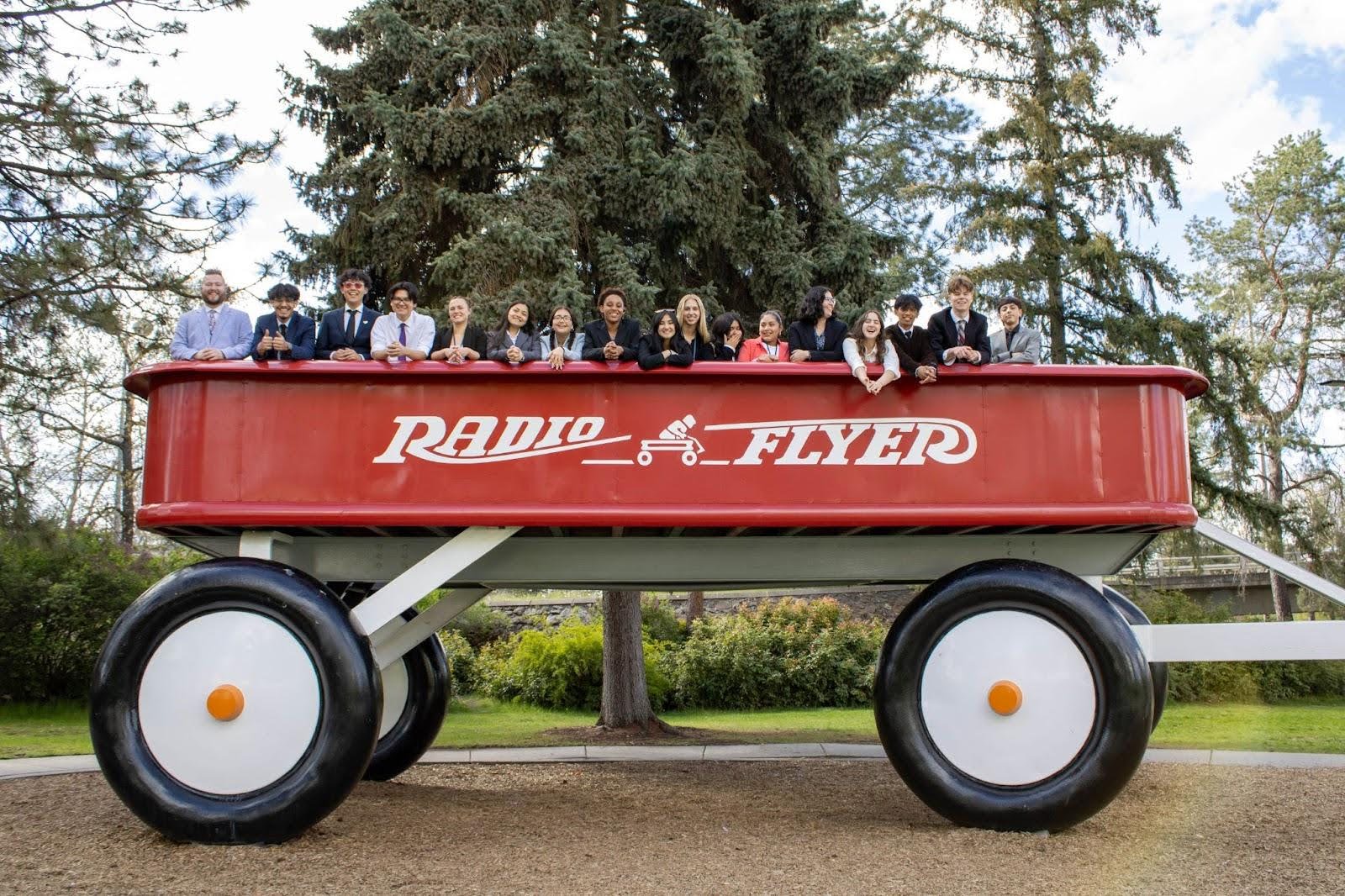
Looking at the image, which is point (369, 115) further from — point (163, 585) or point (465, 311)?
point (163, 585)

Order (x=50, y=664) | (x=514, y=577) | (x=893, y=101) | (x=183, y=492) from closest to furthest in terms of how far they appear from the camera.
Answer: (x=183, y=492) → (x=514, y=577) → (x=50, y=664) → (x=893, y=101)

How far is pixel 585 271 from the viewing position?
11672 mm

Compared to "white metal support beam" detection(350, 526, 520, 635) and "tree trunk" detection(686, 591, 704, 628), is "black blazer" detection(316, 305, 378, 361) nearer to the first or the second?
"white metal support beam" detection(350, 526, 520, 635)

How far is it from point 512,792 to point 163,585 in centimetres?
292

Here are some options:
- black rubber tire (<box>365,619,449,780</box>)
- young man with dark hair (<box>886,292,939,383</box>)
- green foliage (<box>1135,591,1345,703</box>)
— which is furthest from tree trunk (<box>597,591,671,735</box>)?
green foliage (<box>1135,591,1345,703</box>)

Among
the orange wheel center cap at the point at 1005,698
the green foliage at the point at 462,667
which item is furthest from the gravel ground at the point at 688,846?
the green foliage at the point at 462,667

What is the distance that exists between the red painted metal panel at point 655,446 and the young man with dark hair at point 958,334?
0.14m

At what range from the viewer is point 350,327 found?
641 cm

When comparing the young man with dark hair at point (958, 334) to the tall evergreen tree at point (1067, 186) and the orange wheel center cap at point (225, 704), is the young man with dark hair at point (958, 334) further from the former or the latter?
the tall evergreen tree at point (1067, 186)

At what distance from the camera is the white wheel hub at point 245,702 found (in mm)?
5281

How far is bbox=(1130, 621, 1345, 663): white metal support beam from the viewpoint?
5.49 metres

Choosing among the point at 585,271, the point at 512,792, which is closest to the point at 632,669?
the point at 585,271

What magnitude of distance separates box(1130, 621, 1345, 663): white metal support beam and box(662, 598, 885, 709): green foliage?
412 inches

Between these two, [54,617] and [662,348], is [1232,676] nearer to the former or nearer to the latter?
[662,348]
